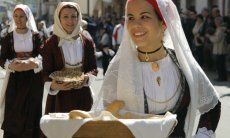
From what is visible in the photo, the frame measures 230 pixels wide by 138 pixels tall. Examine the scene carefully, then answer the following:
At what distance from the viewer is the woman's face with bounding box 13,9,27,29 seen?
6.37 meters

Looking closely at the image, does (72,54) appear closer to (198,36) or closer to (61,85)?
(61,85)

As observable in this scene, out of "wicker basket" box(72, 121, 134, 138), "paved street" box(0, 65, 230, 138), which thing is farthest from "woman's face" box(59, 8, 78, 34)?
"wicker basket" box(72, 121, 134, 138)

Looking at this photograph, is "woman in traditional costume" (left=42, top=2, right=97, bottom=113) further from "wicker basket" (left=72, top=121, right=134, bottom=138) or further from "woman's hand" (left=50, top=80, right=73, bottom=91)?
"wicker basket" (left=72, top=121, right=134, bottom=138)

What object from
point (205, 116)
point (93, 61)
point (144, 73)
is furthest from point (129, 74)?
point (93, 61)

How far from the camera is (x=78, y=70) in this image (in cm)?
531

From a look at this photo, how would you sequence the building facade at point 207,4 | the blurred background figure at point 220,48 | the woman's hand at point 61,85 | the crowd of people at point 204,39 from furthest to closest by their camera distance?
1. the building facade at point 207,4
2. the blurred background figure at point 220,48
3. the crowd of people at point 204,39
4. the woman's hand at point 61,85

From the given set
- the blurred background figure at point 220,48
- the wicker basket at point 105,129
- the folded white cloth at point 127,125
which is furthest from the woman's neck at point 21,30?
the blurred background figure at point 220,48

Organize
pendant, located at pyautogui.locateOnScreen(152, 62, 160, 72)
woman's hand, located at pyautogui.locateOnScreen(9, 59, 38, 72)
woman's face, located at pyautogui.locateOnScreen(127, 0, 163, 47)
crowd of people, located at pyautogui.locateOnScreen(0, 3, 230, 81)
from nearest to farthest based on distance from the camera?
woman's face, located at pyautogui.locateOnScreen(127, 0, 163, 47) < pendant, located at pyautogui.locateOnScreen(152, 62, 160, 72) < woman's hand, located at pyautogui.locateOnScreen(9, 59, 38, 72) < crowd of people, located at pyautogui.locateOnScreen(0, 3, 230, 81)

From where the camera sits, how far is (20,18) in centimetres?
639

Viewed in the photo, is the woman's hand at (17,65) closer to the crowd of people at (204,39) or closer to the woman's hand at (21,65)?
the woman's hand at (21,65)

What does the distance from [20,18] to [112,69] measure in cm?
365

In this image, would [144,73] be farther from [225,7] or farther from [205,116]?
[225,7]

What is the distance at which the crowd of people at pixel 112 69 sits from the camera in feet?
9.25

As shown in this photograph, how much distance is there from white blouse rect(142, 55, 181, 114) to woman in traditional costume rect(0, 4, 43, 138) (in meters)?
3.57
